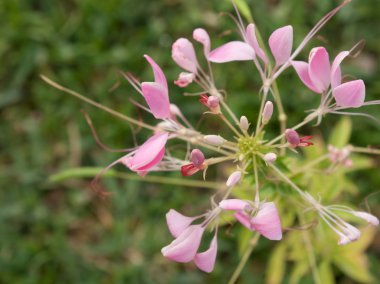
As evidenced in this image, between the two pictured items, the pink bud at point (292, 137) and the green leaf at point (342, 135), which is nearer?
the pink bud at point (292, 137)

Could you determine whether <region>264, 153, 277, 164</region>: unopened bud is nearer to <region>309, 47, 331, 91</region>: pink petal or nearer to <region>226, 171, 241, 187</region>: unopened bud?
<region>226, 171, 241, 187</region>: unopened bud

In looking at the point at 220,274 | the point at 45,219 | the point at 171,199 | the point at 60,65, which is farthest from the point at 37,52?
the point at 220,274

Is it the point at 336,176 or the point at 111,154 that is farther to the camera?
the point at 111,154

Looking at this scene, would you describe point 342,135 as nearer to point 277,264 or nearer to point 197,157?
point 277,264

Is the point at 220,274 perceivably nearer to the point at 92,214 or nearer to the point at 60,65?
the point at 92,214

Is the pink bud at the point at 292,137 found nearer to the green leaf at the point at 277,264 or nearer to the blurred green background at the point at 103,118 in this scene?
the green leaf at the point at 277,264

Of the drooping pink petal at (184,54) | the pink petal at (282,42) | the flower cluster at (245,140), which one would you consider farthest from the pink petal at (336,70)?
the drooping pink petal at (184,54)
